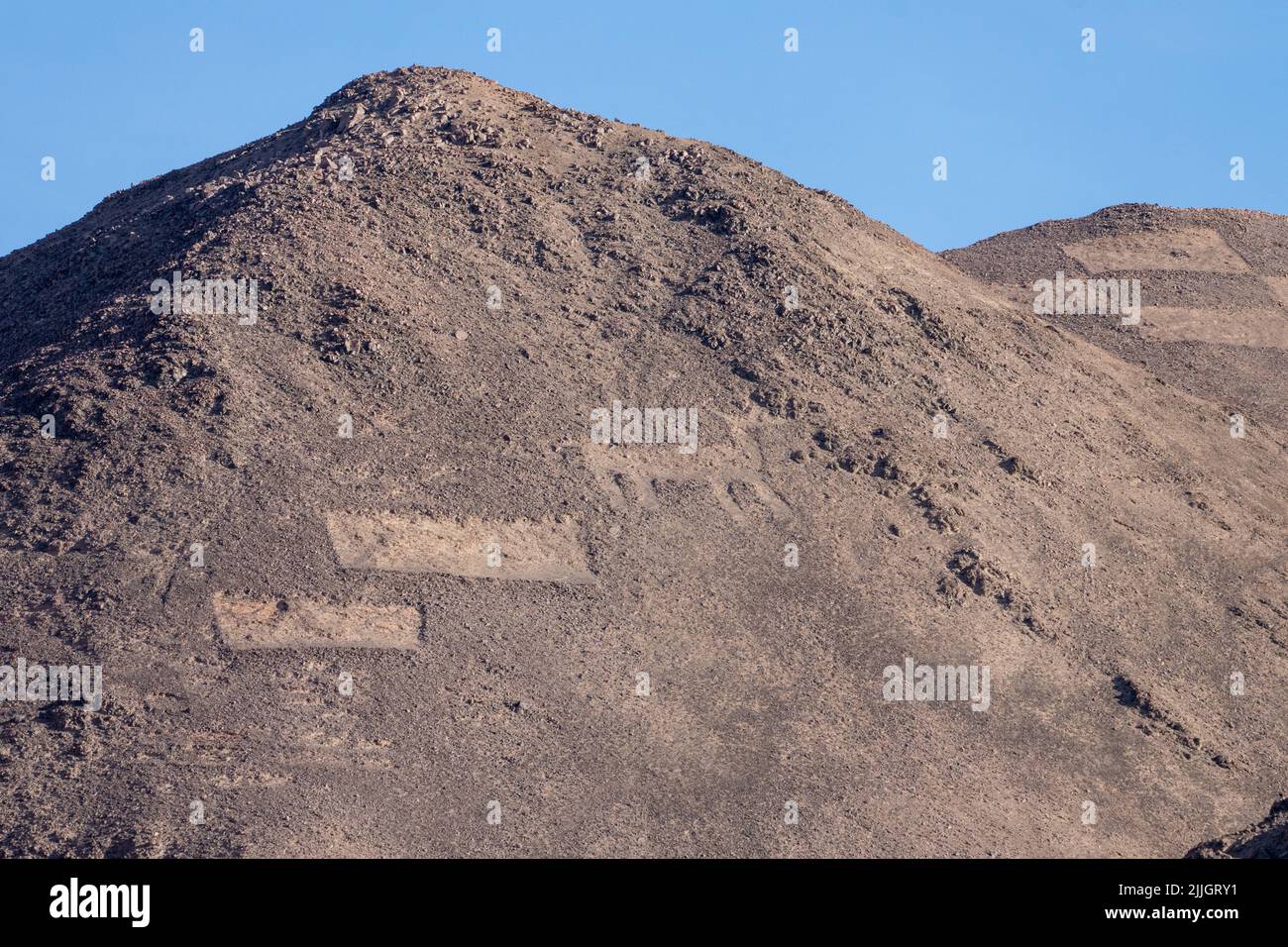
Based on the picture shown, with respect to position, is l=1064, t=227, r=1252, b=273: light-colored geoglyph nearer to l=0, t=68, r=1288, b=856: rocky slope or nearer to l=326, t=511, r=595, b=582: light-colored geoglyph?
l=0, t=68, r=1288, b=856: rocky slope

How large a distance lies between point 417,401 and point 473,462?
6.66 ft

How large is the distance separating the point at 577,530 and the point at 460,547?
2302 mm

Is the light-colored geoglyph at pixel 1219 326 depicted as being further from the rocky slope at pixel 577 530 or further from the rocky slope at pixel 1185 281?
the rocky slope at pixel 577 530

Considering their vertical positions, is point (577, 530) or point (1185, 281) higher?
point (1185, 281)

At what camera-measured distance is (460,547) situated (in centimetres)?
2995

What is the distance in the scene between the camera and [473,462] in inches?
1246

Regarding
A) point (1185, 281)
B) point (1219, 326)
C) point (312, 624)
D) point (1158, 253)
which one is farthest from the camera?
point (1158, 253)

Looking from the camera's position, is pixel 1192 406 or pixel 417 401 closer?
pixel 417 401

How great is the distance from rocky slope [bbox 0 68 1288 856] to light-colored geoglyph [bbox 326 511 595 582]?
0.08 metres

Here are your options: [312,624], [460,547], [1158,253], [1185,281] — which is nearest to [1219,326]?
[1185,281]

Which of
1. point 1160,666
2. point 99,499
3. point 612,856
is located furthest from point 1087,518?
point 99,499

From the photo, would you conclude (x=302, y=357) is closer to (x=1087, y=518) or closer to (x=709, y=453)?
(x=709, y=453)

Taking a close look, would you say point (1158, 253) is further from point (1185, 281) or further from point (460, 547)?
point (460, 547)

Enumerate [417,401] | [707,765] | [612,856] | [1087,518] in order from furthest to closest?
[1087,518], [417,401], [707,765], [612,856]
